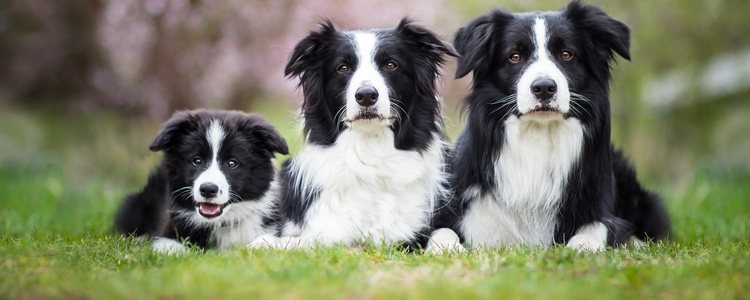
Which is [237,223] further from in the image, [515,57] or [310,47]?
[515,57]

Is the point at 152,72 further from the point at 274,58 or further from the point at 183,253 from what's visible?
the point at 183,253

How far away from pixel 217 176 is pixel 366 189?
970mm

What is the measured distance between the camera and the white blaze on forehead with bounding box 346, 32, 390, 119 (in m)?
5.39

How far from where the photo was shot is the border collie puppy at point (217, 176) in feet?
18.7

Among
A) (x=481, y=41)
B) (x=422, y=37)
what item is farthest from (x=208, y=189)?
(x=481, y=41)

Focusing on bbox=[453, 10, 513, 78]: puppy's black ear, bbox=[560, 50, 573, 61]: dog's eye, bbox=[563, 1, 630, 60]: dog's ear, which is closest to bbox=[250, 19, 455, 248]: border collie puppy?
bbox=[453, 10, 513, 78]: puppy's black ear

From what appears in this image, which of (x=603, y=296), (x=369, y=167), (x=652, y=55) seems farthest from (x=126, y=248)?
(x=652, y=55)

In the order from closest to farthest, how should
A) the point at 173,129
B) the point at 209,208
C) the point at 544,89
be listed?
1. the point at 544,89
2. the point at 209,208
3. the point at 173,129

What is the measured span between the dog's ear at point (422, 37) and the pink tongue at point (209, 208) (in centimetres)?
165

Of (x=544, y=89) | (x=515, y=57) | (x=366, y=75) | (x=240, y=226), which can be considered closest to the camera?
(x=544, y=89)

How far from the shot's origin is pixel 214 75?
1166 centimetres

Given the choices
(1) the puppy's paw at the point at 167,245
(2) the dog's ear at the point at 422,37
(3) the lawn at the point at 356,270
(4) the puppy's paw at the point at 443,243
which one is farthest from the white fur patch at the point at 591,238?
(1) the puppy's paw at the point at 167,245

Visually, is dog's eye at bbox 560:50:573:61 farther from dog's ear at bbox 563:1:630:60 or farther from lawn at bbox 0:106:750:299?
lawn at bbox 0:106:750:299

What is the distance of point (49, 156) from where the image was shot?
39.0ft
